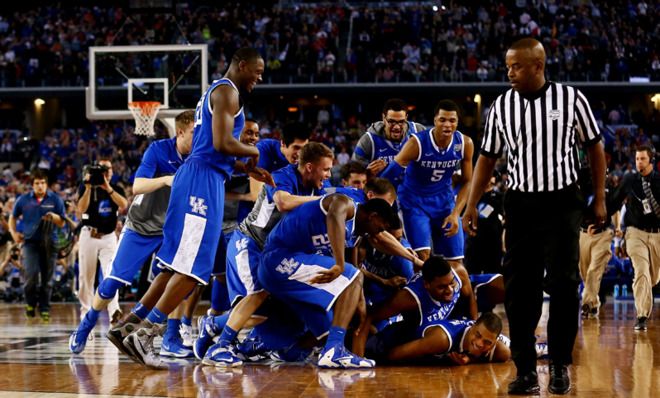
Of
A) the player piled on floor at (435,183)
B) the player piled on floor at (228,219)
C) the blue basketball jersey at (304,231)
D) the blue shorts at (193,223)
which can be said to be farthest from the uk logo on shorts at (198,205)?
the player piled on floor at (435,183)

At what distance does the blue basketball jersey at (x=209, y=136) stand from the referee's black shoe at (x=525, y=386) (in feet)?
8.69

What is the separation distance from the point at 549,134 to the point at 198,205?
8.40 feet

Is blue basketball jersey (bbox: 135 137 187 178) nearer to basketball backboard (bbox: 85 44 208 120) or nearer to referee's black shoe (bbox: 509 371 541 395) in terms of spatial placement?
referee's black shoe (bbox: 509 371 541 395)

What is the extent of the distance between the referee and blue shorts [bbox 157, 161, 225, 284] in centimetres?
219

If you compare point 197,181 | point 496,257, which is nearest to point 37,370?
point 197,181

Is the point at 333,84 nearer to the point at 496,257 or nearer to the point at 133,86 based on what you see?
the point at 133,86

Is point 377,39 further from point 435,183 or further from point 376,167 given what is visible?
point 376,167

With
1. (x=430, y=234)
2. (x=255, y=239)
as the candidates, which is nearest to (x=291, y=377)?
(x=255, y=239)

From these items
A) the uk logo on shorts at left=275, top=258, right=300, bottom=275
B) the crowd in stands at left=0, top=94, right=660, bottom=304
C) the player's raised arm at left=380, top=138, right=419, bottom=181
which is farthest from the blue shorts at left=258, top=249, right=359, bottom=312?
the crowd in stands at left=0, top=94, right=660, bottom=304

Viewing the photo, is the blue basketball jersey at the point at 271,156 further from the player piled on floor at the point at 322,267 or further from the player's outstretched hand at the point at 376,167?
the player piled on floor at the point at 322,267

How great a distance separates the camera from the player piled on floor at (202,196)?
633 centimetres

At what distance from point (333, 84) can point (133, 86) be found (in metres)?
15.2

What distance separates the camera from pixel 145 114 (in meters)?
16.8

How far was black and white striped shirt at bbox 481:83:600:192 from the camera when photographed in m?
5.37
